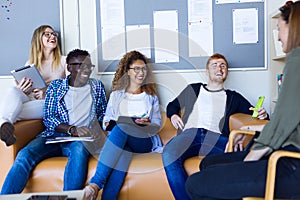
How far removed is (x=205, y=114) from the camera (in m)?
2.69

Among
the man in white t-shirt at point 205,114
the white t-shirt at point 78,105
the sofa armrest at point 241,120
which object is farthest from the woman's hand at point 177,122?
the white t-shirt at point 78,105

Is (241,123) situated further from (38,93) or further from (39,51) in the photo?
(39,51)

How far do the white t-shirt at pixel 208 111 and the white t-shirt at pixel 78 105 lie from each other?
2.39 feet

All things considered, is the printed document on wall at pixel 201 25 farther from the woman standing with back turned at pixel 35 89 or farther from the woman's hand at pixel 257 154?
the woman's hand at pixel 257 154

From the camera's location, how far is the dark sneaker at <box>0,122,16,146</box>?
2222 mm

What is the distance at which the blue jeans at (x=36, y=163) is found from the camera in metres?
2.20

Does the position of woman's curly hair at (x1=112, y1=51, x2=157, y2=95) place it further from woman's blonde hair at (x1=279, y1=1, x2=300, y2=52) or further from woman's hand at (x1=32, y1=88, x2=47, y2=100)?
woman's blonde hair at (x1=279, y1=1, x2=300, y2=52)

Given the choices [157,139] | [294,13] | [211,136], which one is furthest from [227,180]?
[157,139]

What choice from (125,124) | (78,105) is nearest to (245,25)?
(125,124)

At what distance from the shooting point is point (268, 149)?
153cm

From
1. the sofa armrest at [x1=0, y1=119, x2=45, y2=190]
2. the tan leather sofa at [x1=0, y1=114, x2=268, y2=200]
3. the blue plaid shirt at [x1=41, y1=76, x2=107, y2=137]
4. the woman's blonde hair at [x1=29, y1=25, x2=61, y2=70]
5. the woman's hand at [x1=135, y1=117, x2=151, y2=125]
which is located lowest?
the tan leather sofa at [x1=0, y1=114, x2=268, y2=200]

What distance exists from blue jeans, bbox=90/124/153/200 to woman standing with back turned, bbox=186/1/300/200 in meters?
0.75

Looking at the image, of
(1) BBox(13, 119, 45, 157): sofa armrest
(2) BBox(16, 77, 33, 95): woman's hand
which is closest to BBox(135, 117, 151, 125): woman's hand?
(1) BBox(13, 119, 45, 157): sofa armrest

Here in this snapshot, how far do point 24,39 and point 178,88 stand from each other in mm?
1374
